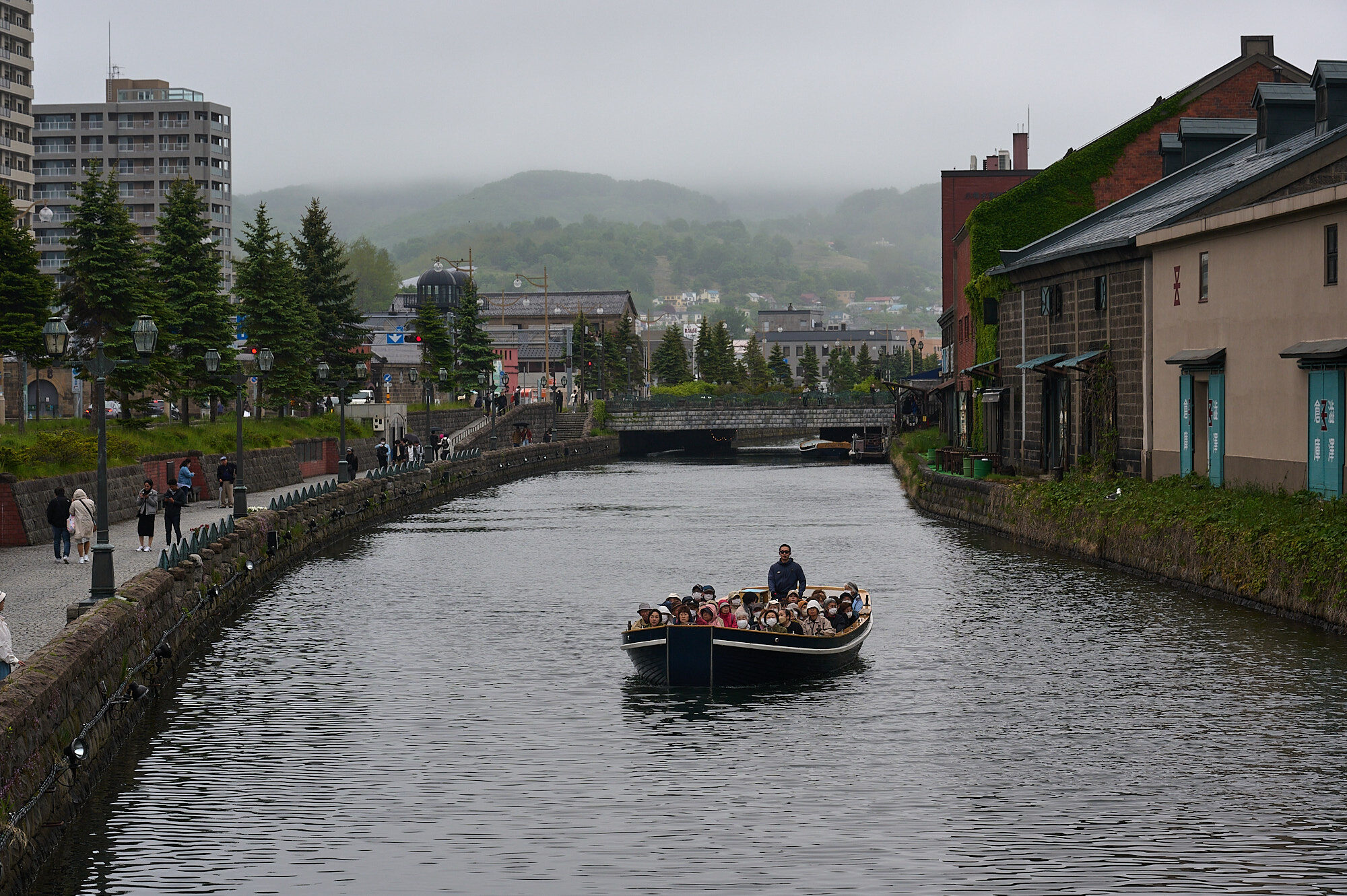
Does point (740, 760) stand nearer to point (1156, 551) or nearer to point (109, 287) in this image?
point (1156, 551)

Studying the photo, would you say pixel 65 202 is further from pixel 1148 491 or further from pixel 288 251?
pixel 1148 491

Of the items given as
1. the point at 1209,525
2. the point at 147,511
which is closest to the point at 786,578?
the point at 1209,525

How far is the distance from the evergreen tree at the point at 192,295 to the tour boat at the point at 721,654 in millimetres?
44343

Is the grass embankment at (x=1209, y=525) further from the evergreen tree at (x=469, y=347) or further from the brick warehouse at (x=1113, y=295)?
the evergreen tree at (x=469, y=347)

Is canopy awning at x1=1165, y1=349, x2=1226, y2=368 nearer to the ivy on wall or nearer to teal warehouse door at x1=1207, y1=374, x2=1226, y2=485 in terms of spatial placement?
teal warehouse door at x1=1207, y1=374, x2=1226, y2=485

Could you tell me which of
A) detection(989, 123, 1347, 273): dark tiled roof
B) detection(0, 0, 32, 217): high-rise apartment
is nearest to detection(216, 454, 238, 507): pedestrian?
detection(989, 123, 1347, 273): dark tiled roof

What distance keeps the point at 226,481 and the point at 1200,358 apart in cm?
3441

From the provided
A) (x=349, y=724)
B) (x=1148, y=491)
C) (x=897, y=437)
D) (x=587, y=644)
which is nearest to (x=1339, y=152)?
(x=1148, y=491)

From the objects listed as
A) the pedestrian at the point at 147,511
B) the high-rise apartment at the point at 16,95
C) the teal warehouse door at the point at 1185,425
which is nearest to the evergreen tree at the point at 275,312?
the pedestrian at the point at 147,511

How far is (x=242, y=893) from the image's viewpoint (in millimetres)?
15484

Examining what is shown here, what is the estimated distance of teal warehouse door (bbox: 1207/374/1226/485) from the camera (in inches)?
1564

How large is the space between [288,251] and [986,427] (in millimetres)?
44013

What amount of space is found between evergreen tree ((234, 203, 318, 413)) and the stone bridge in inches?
2014

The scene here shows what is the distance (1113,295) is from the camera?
47.8 metres
